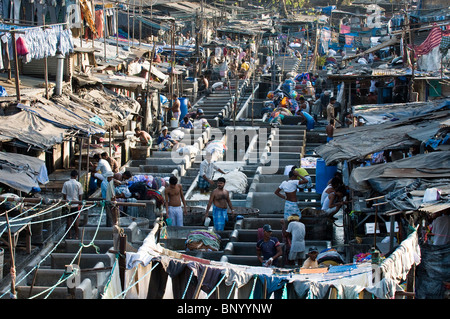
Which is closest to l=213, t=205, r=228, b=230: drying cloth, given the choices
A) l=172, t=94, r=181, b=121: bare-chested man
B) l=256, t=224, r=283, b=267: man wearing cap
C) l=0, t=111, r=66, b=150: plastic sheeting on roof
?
l=256, t=224, r=283, b=267: man wearing cap

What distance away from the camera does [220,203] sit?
1491cm

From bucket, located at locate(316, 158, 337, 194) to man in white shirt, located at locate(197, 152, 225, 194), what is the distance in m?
2.45

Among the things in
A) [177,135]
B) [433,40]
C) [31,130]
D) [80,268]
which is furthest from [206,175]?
[433,40]

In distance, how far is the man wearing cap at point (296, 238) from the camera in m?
13.1

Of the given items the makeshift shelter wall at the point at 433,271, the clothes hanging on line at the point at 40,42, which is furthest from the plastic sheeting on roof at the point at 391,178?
the clothes hanging on line at the point at 40,42

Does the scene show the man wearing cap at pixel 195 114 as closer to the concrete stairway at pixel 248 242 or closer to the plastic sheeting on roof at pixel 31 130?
the plastic sheeting on roof at pixel 31 130

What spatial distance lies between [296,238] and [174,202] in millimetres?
3106

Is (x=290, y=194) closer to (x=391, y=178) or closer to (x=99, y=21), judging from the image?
(x=391, y=178)

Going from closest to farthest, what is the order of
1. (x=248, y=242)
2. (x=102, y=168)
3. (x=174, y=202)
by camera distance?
(x=248, y=242), (x=174, y=202), (x=102, y=168)

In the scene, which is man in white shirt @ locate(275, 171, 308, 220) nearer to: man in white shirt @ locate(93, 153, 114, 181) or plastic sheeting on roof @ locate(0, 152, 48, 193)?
plastic sheeting on roof @ locate(0, 152, 48, 193)

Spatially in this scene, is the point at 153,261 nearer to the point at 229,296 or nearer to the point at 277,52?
the point at 229,296

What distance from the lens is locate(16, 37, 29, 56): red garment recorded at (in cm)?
1817

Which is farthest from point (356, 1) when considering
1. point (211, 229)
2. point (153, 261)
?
point (153, 261)
